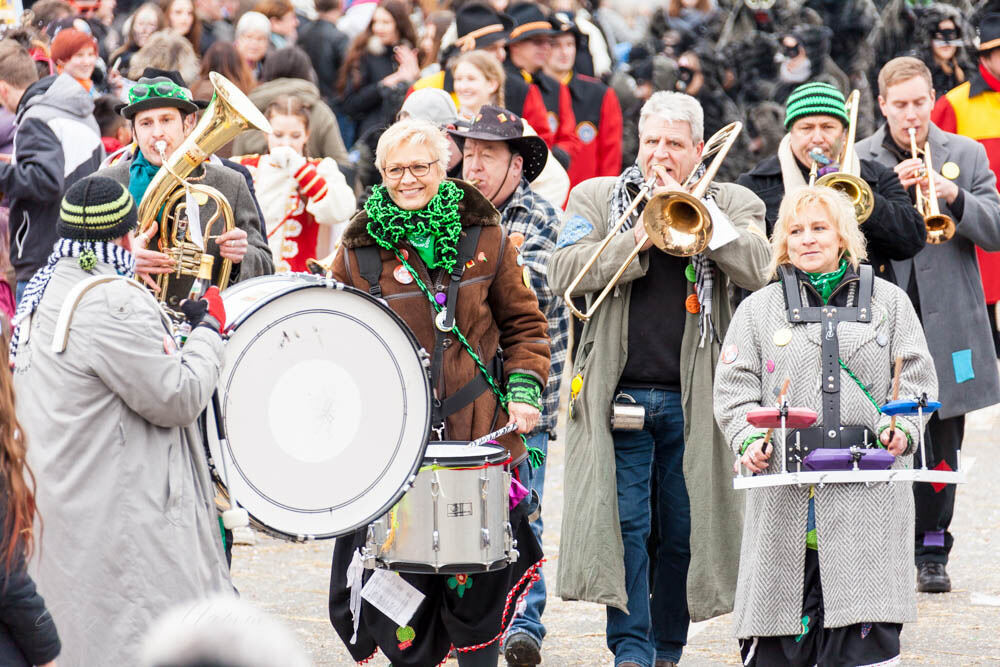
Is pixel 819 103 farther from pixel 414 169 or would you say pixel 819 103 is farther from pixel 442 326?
pixel 442 326

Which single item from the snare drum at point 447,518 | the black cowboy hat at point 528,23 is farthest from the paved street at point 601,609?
the black cowboy hat at point 528,23

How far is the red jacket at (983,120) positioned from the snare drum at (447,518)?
4.19 meters

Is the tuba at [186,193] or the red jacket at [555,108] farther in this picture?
the red jacket at [555,108]

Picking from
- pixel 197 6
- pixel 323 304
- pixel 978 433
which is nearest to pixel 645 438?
pixel 323 304

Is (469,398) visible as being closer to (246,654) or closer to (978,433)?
(246,654)

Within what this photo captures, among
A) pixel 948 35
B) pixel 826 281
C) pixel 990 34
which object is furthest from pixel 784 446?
pixel 948 35

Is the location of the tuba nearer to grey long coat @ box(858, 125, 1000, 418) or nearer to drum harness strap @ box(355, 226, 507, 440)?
drum harness strap @ box(355, 226, 507, 440)

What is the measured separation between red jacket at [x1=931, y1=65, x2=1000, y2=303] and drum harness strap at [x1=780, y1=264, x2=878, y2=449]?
11.0 ft

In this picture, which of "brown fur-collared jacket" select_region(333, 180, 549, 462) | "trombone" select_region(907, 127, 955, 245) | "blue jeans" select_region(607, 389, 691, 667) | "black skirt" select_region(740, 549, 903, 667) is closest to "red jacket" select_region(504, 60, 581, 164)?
"trombone" select_region(907, 127, 955, 245)

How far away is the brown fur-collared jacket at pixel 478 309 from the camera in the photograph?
5434mm

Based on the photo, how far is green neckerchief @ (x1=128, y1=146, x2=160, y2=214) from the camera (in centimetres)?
616

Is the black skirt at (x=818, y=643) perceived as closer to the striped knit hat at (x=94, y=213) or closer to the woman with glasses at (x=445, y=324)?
the woman with glasses at (x=445, y=324)

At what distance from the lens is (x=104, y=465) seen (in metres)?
4.47

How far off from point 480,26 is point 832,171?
4.70m
